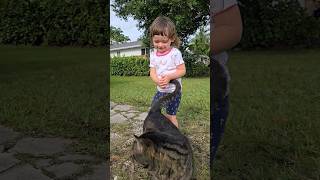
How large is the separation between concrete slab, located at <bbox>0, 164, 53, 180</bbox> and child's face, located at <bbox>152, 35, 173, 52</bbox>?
185cm

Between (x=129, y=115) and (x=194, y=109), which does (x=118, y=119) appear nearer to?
(x=129, y=115)

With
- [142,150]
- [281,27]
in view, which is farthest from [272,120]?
[281,27]

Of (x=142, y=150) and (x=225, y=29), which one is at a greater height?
(x=225, y=29)

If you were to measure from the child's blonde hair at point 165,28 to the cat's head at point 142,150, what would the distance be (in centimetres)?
45

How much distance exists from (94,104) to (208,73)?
13.0 ft

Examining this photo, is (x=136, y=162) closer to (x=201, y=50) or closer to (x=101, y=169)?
(x=201, y=50)

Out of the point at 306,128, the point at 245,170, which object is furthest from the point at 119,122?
the point at 306,128

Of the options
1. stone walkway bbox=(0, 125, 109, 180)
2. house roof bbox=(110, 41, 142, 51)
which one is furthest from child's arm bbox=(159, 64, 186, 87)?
stone walkway bbox=(0, 125, 109, 180)

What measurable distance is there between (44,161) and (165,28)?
224cm

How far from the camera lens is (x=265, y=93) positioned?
654cm

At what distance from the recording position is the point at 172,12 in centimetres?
247

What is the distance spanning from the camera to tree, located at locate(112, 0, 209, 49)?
2455mm

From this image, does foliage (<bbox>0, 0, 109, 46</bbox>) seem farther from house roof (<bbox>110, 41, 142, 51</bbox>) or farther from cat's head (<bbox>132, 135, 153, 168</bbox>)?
cat's head (<bbox>132, 135, 153, 168</bbox>)

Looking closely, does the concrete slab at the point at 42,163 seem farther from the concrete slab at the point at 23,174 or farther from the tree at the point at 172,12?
the tree at the point at 172,12
